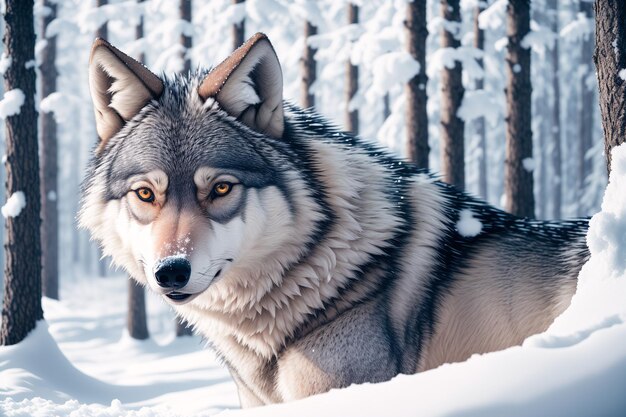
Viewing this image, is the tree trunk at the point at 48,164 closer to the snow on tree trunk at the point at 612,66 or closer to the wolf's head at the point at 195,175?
the wolf's head at the point at 195,175

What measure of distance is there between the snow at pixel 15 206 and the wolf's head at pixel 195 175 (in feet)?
16.8

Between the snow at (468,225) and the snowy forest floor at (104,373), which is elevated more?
the snow at (468,225)

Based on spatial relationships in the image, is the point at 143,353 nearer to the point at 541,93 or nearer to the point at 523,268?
Result: the point at 523,268

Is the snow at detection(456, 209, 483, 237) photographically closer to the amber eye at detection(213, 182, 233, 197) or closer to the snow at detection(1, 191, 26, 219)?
the amber eye at detection(213, 182, 233, 197)

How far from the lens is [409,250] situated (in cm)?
382

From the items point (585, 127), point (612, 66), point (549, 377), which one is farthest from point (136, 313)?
point (585, 127)

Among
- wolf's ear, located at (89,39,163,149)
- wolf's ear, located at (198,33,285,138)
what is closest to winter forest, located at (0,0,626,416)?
wolf's ear, located at (89,39,163,149)

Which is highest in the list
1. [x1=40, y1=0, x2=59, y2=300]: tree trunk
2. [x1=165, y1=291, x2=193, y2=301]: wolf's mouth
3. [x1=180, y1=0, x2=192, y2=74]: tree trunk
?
[x1=180, y1=0, x2=192, y2=74]: tree trunk

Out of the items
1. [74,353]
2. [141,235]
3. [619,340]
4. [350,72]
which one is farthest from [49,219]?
[619,340]

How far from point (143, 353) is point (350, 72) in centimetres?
979

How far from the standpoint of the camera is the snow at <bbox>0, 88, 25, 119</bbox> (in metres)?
8.38

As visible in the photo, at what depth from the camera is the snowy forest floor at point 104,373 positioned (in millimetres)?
6359

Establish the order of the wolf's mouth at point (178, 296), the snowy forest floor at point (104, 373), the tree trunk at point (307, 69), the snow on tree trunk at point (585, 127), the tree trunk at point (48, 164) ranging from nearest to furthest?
the wolf's mouth at point (178, 296) → the snowy forest floor at point (104, 373) → the tree trunk at point (307, 69) → the tree trunk at point (48, 164) → the snow on tree trunk at point (585, 127)

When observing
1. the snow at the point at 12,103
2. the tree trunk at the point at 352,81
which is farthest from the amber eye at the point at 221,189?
the tree trunk at the point at 352,81
